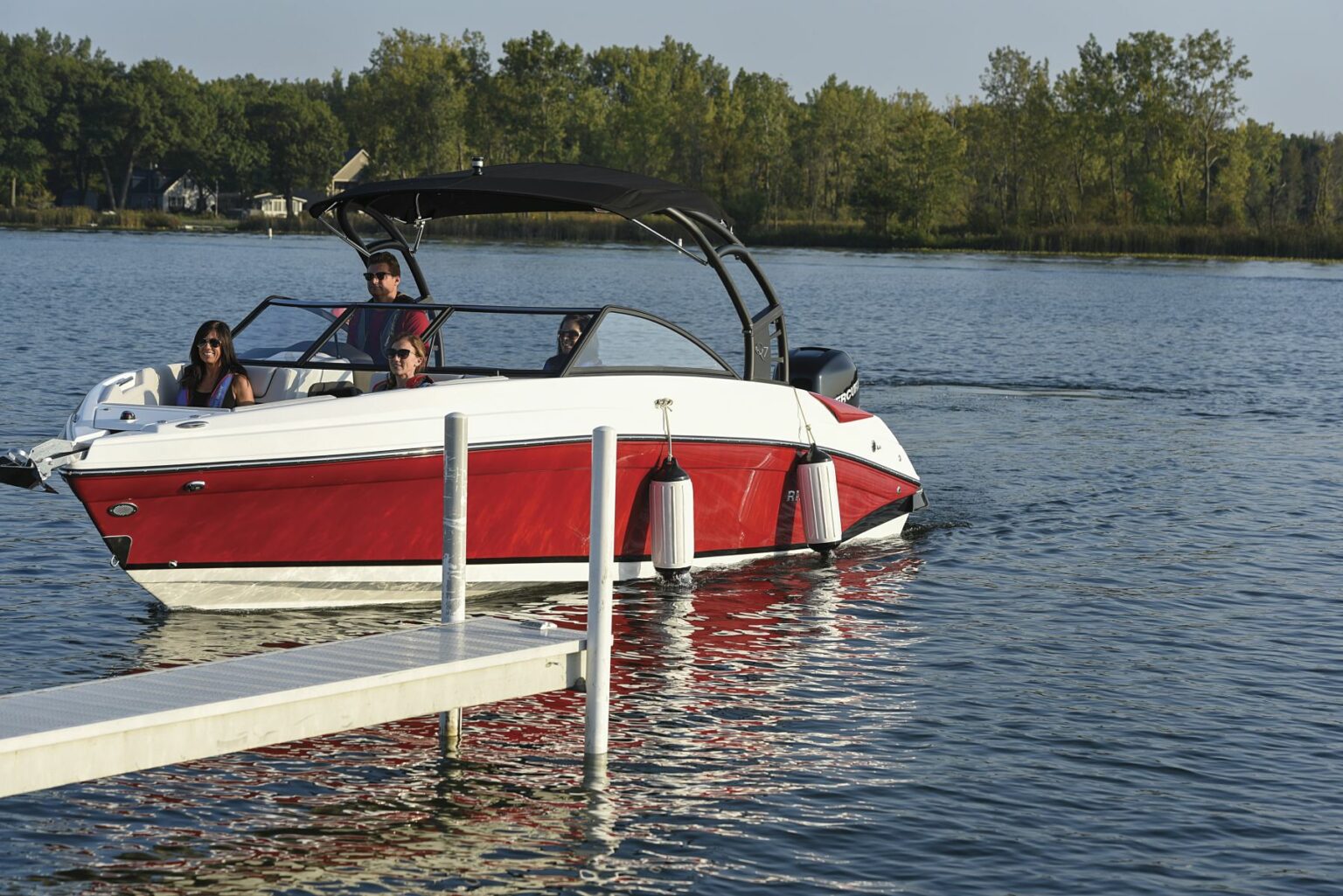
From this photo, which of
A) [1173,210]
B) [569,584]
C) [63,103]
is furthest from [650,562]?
[63,103]

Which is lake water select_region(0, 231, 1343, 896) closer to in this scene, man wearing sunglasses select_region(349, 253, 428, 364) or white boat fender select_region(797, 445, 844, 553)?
white boat fender select_region(797, 445, 844, 553)

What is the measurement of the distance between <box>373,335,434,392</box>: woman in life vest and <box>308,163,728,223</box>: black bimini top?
118 centimetres

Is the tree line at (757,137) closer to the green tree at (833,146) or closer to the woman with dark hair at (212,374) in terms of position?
the green tree at (833,146)

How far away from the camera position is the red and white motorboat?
8727mm

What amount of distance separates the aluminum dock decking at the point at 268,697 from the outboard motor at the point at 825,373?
635 centimetres

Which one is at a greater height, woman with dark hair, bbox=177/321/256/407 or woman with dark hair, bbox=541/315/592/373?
woman with dark hair, bbox=541/315/592/373

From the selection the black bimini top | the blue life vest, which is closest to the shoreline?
the black bimini top

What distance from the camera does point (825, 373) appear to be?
13.3 metres

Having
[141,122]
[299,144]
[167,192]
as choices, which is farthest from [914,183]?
[167,192]

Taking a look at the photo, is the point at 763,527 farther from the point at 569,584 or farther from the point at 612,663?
the point at 612,663

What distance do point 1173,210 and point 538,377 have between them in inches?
4263

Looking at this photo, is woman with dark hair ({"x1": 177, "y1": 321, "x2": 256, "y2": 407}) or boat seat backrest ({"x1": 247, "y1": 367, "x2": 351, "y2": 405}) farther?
boat seat backrest ({"x1": 247, "y1": 367, "x2": 351, "y2": 405})

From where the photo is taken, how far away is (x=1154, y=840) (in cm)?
668

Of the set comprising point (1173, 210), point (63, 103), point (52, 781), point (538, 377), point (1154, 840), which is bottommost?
point (1154, 840)
